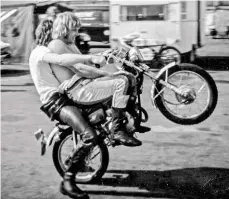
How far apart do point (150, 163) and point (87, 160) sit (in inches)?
40.3

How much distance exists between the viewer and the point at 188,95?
3469 mm

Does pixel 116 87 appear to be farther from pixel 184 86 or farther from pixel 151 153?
pixel 151 153

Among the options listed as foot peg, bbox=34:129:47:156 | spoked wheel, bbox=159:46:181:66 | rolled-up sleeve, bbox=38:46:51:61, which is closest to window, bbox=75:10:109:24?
spoked wheel, bbox=159:46:181:66

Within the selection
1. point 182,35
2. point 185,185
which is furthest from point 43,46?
point 182,35

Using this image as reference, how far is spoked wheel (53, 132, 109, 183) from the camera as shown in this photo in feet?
13.8

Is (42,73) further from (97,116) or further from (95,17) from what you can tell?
(95,17)

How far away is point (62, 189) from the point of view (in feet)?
13.2

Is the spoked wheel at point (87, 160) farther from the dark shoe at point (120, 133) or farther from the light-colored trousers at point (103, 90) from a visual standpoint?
the light-colored trousers at point (103, 90)

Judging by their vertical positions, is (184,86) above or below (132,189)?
above

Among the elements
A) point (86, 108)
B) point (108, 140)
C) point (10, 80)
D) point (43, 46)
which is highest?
point (43, 46)

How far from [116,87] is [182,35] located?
7407mm

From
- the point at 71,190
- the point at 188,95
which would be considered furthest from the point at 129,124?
the point at 71,190

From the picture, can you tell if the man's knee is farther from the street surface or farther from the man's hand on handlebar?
the street surface

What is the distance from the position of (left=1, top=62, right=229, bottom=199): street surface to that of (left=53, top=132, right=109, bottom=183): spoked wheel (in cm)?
14
